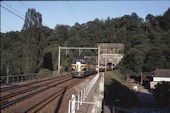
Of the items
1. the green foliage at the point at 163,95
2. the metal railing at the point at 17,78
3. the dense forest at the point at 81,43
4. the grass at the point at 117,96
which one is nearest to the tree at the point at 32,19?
the dense forest at the point at 81,43

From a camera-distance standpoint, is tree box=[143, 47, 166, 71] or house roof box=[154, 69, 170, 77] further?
tree box=[143, 47, 166, 71]

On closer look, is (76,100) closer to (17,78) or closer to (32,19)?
(17,78)

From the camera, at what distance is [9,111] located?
15.0 meters

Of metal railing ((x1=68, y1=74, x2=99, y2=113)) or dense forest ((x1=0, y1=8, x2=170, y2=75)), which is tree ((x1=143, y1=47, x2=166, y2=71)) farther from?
metal railing ((x1=68, y1=74, x2=99, y2=113))

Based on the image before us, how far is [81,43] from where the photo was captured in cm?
9881

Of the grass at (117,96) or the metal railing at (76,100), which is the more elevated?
the metal railing at (76,100)

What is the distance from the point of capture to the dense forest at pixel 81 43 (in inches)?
1797

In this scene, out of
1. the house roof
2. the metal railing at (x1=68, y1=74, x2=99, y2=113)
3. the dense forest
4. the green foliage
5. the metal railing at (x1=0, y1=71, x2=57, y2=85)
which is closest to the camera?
the metal railing at (x1=68, y1=74, x2=99, y2=113)

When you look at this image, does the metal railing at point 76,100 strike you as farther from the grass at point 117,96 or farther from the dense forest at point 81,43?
the grass at point 117,96

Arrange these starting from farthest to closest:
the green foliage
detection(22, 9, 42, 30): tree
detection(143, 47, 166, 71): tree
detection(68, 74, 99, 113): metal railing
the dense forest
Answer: detection(143, 47, 166, 71): tree, the green foliage, detection(22, 9, 42, 30): tree, the dense forest, detection(68, 74, 99, 113): metal railing

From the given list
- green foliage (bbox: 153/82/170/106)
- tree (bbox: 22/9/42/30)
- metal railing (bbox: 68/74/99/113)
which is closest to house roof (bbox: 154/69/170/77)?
green foliage (bbox: 153/82/170/106)

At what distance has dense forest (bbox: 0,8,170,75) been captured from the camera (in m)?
45.7

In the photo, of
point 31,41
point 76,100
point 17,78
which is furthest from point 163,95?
point 76,100

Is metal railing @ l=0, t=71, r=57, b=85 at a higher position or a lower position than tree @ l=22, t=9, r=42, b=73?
lower
